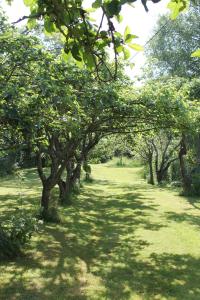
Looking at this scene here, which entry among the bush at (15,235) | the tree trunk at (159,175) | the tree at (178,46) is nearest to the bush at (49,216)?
the bush at (15,235)

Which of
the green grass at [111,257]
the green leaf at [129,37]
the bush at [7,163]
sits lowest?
the green grass at [111,257]

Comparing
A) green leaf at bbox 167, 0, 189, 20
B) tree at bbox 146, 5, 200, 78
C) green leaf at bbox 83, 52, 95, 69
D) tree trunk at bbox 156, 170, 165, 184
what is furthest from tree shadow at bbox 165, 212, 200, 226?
tree trunk at bbox 156, 170, 165, 184

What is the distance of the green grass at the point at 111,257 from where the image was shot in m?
7.48

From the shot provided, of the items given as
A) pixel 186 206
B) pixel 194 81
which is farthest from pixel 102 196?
pixel 194 81

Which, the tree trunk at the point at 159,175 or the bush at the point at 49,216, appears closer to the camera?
the bush at the point at 49,216

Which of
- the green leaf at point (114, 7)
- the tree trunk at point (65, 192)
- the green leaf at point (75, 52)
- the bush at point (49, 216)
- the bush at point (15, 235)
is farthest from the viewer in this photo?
the tree trunk at point (65, 192)

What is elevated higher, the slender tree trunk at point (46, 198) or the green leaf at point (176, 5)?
the green leaf at point (176, 5)

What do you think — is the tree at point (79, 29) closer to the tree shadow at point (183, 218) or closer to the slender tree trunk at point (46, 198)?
the slender tree trunk at point (46, 198)

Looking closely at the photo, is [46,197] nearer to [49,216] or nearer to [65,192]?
[49,216]

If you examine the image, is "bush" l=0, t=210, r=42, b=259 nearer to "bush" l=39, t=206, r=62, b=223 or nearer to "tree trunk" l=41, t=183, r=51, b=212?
"bush" l=39, t=206, r=62, b=223

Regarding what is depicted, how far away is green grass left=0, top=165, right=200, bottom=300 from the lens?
748 cm

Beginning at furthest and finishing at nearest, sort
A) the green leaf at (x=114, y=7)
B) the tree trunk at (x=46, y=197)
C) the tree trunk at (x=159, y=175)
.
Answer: the tree trunk at (x=159, y=175) → the tree trunk at (x=46, y=197) → the green leaf at (x=114, y=7)

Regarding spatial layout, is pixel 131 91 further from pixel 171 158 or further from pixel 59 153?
pixel 171 158

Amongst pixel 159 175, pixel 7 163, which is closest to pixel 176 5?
pixel 7 163
